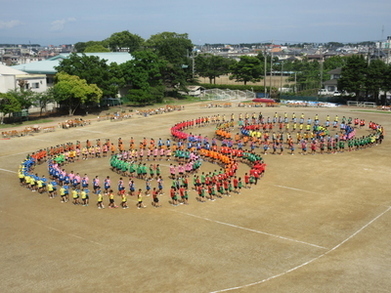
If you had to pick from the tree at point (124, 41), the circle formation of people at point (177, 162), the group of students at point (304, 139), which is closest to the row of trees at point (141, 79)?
the circle formation of people at point (177, 162)

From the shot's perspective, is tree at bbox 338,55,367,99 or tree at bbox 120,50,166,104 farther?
tree at bbox 338,55,367,99

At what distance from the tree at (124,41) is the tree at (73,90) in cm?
7162

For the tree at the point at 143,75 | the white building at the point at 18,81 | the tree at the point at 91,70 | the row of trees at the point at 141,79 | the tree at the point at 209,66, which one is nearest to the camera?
the row of trees at the point at 141,79

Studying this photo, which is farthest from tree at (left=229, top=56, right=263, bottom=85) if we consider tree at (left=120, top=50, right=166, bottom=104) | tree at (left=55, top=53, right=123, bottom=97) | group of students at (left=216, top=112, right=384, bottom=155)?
group of students at (left=216, top=112, right=384, bottom=155)

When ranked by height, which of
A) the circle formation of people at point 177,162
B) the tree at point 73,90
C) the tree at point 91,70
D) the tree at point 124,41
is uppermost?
the tree at point 124,41

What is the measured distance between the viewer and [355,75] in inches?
2650

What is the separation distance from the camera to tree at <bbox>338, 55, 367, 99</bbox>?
67.0m

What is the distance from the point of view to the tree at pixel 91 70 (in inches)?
2291

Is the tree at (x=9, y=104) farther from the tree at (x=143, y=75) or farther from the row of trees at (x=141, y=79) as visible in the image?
the tree at (x=143, y=75)

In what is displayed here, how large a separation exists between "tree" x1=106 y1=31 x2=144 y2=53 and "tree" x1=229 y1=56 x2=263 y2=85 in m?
41.1

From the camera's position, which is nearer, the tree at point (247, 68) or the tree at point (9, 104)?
the tree at point (9, 104)

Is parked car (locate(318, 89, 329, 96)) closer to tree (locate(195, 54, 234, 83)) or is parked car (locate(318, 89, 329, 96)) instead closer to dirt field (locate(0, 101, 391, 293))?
tree (locate(195, 54, 234, 83))

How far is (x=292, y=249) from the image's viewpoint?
18031 millimetres

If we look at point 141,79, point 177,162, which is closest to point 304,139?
point 177,162
